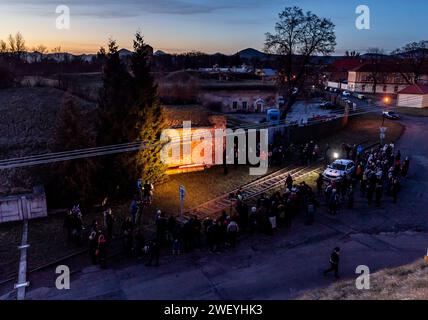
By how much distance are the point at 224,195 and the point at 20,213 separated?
10.2 m

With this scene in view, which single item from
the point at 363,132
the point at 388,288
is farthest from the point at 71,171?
the point at 363,132

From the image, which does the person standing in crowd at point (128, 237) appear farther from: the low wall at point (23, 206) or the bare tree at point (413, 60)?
the bare tree at point (413, 60)

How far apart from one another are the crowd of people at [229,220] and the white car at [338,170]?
0.31 metres

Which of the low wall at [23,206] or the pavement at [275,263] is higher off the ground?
the low wall at [23,206]

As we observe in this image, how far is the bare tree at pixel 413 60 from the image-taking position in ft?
255

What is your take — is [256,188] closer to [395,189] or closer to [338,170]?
[338,170]

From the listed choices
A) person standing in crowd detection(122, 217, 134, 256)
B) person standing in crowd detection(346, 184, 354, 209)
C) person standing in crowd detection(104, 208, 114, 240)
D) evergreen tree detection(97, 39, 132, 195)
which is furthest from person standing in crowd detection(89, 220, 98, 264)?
person standing in crowd detection(346, 184, 354, 209)

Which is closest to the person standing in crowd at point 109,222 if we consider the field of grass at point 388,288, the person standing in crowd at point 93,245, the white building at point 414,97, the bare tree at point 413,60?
the person standing in crowd at point 93,245

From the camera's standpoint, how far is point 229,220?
1747 centimetres

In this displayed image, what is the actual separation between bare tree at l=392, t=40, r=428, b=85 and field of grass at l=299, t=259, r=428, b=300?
7054 cm

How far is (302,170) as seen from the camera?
90.5 ft

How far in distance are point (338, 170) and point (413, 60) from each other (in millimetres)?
67026

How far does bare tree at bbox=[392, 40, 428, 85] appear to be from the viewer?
77750 mm

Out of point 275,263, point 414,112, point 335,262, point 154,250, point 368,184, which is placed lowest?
point 275,263
